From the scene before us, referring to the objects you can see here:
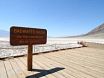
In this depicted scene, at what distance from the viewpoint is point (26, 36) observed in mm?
5121

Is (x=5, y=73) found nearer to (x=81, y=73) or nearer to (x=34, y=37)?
(x=34, y=37)

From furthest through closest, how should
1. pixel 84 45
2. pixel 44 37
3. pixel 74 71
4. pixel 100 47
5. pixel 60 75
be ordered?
pixel 84 45 < pixel 100 47 < pixel 44 37 < pixel 74 71 < pixel 60 75

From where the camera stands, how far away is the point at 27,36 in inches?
203

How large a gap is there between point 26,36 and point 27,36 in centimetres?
4

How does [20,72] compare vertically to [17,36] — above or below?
below

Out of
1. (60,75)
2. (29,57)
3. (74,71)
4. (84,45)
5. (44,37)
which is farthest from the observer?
(84,45)

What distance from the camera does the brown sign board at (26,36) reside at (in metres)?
4.78

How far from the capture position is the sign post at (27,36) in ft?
→ 15.7

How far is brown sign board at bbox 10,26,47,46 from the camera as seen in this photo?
15.7 feet

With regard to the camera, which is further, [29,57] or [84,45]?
[84,45]

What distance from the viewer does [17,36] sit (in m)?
4.86

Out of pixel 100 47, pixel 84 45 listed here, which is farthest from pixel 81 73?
pixel 84 45

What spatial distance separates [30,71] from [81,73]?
153 cm

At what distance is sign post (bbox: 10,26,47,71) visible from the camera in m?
4.79
